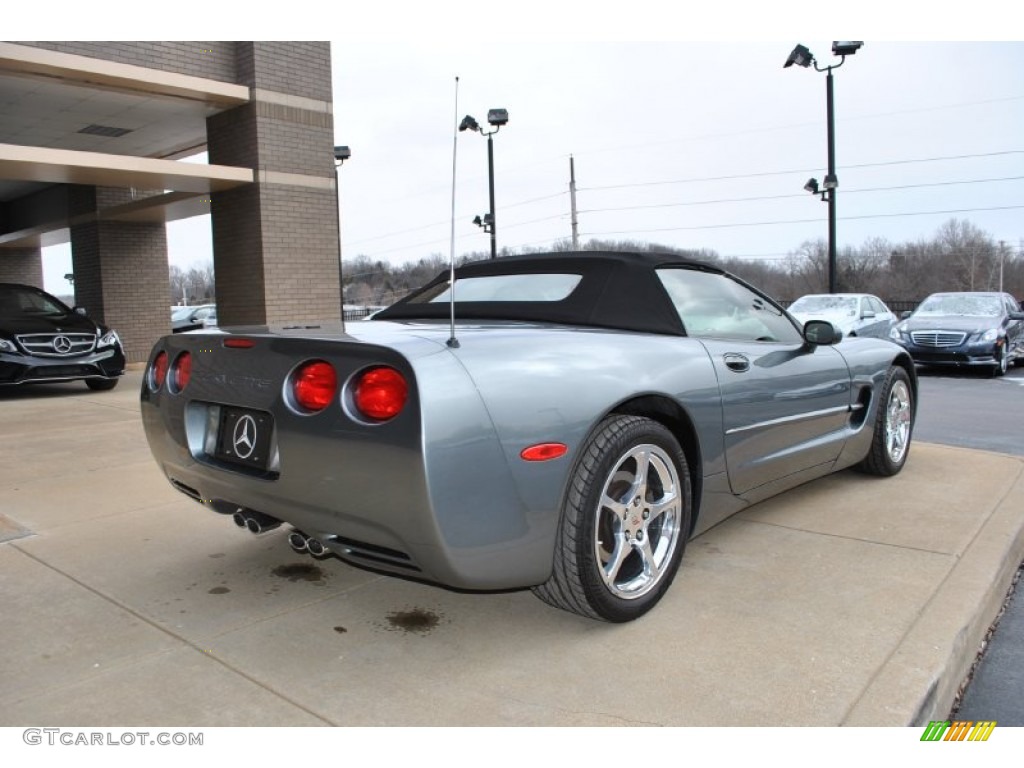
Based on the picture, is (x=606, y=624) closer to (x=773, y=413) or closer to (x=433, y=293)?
(x=773, y=413)

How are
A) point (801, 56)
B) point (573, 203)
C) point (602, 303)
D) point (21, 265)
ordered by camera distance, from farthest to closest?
point (573, 203) → point (21, 265) → point (801, 56) → point (602, 303)

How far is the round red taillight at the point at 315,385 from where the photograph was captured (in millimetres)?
2514

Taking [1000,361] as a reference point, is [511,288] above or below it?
above

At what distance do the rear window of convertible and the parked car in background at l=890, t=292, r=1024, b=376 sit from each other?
9.87 meters

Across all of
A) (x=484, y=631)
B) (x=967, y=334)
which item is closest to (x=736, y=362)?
(x=484, y=631)

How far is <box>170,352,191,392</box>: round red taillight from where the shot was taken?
3.13 metres

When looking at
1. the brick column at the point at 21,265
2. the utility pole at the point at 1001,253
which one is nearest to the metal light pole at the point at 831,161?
Answer: the brick column at the point at 21,265

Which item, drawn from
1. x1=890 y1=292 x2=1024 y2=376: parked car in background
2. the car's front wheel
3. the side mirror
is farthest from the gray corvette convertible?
the car's front wheel

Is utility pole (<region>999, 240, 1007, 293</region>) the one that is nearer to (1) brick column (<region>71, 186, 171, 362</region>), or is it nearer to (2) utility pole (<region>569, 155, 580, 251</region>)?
(2) utility pole (<region>569, 155, 580, 251</region>)

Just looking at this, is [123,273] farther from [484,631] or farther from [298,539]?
[484,631]

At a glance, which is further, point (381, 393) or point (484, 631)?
point (484, 631)

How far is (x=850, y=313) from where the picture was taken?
15.1 metres

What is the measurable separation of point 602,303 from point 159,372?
6.04 ft

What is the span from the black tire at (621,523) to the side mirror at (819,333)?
56.1 inches
